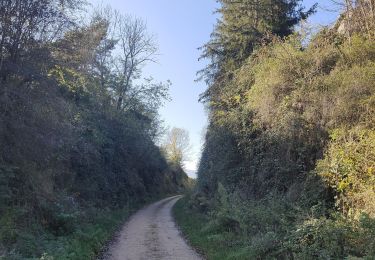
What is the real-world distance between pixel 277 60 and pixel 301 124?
3756 mm

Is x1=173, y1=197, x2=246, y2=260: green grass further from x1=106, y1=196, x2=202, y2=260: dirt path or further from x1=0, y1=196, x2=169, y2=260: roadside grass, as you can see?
x1=0, y1=196, x2=169, y2=260: roadside grass

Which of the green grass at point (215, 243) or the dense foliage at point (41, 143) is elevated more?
the dense foliage at point (41, 143)

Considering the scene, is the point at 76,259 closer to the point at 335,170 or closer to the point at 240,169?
the point at 335,170

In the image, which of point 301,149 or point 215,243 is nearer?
point 215,243

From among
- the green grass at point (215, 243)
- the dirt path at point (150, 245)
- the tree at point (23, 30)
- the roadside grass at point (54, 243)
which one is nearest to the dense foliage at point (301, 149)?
the green grass at point (215, 243)

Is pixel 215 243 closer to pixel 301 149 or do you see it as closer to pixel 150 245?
pixel 150 245

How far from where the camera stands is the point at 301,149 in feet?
45.0

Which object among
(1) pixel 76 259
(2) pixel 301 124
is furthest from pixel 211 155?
(1) pixel 76 259

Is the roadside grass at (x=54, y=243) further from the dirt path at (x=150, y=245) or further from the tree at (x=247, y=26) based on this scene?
the tree at (x=247, y=26)

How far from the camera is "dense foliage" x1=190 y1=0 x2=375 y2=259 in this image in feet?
32.5

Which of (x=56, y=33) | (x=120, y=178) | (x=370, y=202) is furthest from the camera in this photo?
(x=120, y=178)

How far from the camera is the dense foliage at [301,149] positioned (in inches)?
390

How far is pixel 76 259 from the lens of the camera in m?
10.3

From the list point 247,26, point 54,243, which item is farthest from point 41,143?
point 247,26
